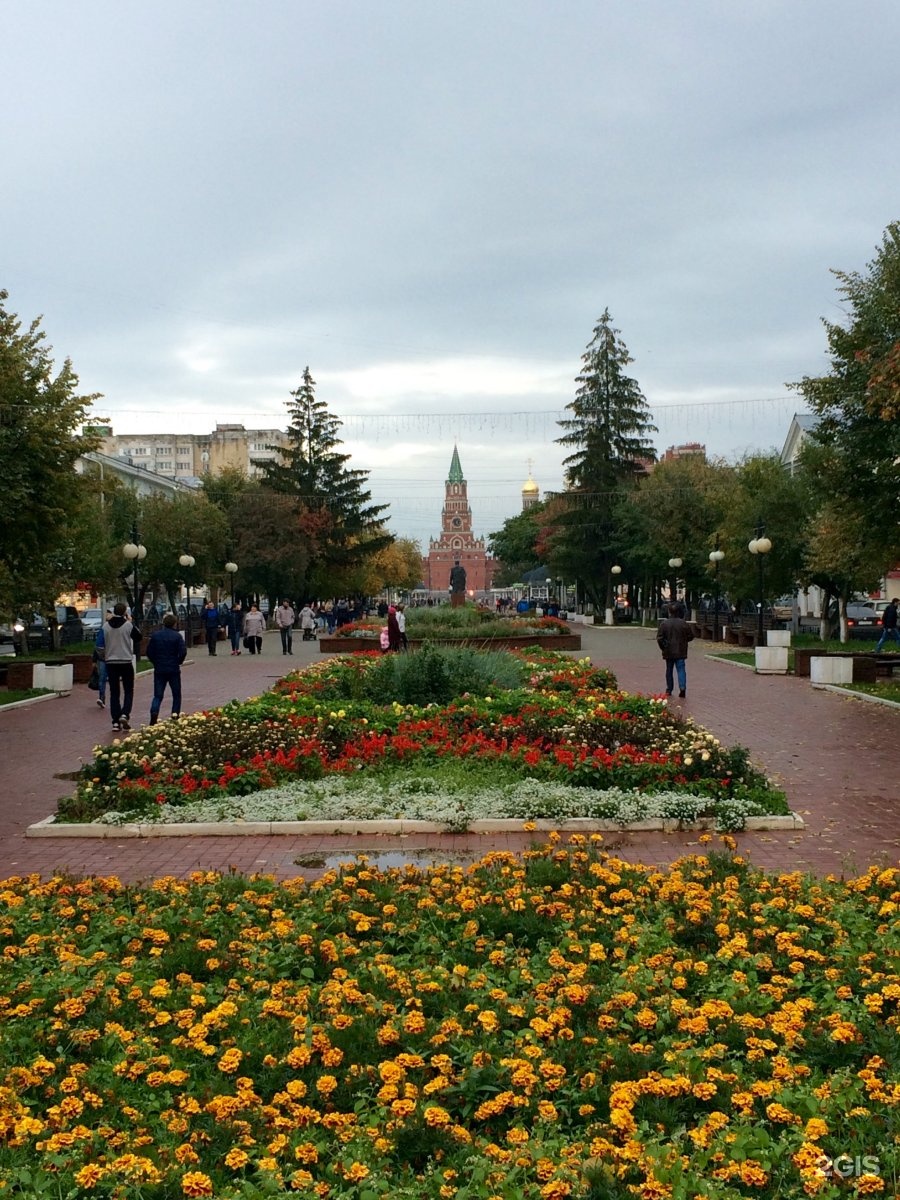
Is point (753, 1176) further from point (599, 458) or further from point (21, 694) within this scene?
point (599, 458)

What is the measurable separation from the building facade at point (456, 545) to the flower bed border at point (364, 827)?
16707 centimetres

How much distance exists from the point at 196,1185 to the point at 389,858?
4.43 meters

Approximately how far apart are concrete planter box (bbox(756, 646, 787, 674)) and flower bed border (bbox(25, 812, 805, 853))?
15.1m

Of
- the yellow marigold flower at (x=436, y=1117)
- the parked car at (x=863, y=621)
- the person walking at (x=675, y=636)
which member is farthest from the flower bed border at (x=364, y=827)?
the parked car at (x=863, y=621)

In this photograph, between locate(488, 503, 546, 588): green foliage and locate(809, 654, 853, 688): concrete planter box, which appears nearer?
locate(809, 654, 853, 688): concrete planter box

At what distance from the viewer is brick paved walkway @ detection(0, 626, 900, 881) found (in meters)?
7.51

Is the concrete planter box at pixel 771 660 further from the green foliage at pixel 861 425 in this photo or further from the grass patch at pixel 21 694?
the grass patch at pixel 21 694

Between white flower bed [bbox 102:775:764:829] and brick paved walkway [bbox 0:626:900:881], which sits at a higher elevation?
white flower bed [bbox 102:775:764:829]

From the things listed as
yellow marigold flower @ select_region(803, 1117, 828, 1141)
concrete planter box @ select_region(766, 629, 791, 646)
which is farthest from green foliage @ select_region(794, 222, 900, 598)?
yellow marigold flower @ select_region(803, 1117, 828, 1141)

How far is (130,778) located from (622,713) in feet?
17.9

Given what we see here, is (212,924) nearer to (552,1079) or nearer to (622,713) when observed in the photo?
(552,1079)

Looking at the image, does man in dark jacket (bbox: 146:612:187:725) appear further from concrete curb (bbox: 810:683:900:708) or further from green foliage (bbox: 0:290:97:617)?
concrete curb (bbox: 810:683:900:708)

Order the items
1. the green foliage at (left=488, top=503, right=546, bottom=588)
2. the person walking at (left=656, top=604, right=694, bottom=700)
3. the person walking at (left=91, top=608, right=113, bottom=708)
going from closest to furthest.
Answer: the person walking at (left=91, top=608, right=113, bottom=708) < the person walking at (left=656, top=604, right=694, bottom=700) < the green foliage at (left=488, top=503, right=546, bottom=588)

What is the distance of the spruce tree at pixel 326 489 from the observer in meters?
58.4
